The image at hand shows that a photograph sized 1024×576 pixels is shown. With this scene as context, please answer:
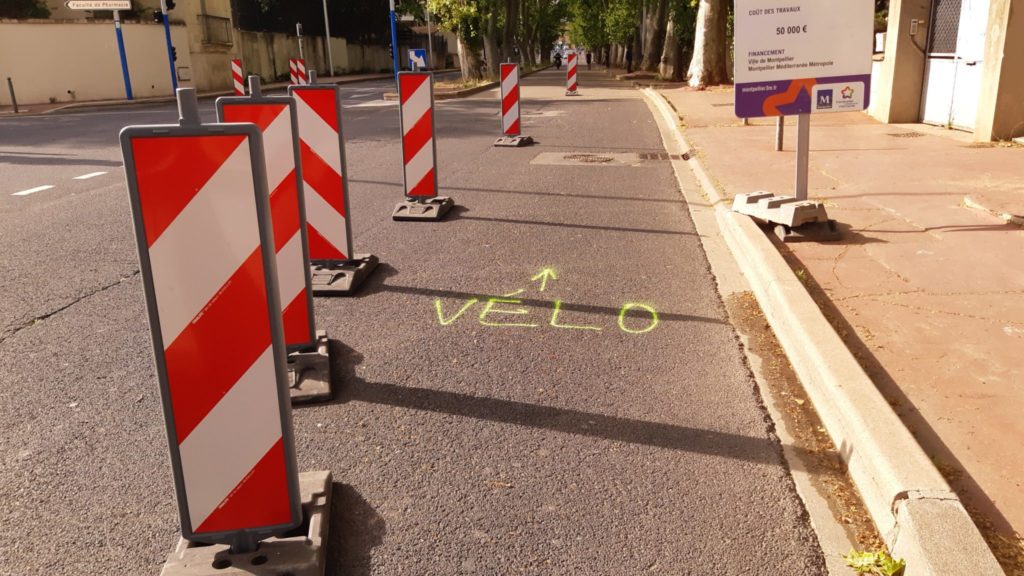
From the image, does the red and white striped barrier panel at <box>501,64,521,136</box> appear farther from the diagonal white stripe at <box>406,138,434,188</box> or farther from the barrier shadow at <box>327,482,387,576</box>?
the barrier shadow at <box>327,482,387,576</box>

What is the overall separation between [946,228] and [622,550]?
510 centimetres

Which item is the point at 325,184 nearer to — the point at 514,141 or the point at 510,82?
the point at 510,82

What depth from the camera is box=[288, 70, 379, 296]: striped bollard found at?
5336 mm

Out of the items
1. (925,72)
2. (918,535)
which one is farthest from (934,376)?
(925,72)

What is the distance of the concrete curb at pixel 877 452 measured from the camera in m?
2.41

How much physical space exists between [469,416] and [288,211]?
1.49 m

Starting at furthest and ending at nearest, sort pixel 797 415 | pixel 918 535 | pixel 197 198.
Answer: pixel 797 415, pixel 918 535, pixel 197 198

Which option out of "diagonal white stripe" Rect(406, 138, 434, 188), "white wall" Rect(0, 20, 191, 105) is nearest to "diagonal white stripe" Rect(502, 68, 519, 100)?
"diagonal white stripe" Rect(406, 138, 434, 188)

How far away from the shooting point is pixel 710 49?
2853cm

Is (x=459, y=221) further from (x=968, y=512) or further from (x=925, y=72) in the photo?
(x=925, y=72)

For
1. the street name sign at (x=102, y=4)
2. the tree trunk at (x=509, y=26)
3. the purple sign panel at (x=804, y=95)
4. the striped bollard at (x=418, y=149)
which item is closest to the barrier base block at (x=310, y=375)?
the striped bollard at (x=418, y=149)

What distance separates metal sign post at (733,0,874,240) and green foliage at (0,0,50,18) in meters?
36.9

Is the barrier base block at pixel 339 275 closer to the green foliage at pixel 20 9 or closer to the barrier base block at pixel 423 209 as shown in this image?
the barrier base block at pixel 423 209

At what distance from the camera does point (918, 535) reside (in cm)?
246
